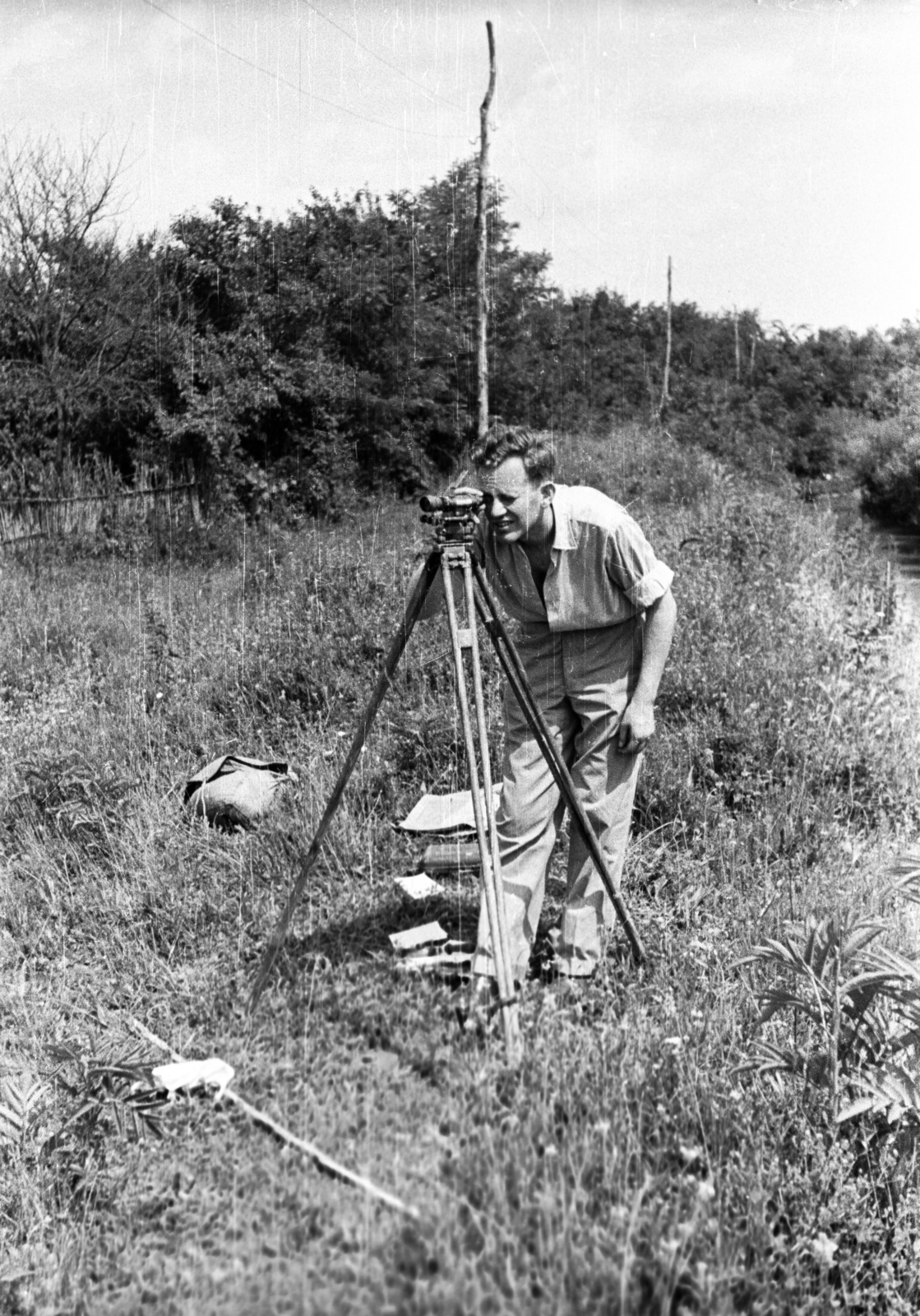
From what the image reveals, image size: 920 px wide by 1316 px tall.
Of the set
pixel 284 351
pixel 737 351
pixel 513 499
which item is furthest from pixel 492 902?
pixel 737 351

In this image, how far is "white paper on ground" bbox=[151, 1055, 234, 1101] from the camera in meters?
3.22

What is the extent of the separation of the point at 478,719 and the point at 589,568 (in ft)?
2.51

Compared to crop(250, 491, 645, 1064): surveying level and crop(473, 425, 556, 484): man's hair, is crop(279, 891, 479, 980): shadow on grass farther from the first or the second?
crop(473, 425, 556, 484): man's hair

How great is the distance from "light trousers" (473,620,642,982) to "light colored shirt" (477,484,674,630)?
129mm

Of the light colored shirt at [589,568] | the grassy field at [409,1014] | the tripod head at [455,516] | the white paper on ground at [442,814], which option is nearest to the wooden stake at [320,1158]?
the grassy field at [409,1014]

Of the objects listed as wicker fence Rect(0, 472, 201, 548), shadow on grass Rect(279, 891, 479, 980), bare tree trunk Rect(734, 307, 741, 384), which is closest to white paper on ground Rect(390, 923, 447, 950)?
shadow on grass Rect(279, 891, 479, 980)

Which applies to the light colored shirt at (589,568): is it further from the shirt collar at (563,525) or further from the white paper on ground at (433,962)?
the white paper on ground at (433,962)

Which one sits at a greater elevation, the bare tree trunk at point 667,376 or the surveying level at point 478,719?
the bare tree trunk at point 667,376

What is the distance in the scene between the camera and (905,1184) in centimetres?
333

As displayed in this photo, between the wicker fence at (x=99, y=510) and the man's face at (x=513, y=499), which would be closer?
the man's face at (x=513, y=499)

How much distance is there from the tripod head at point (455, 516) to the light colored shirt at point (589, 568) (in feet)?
0.80

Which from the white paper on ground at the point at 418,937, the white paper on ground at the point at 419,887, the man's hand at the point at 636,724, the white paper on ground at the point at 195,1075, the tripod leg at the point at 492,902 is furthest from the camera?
the white paper on ground at the point at 419,887

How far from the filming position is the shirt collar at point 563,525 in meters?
3.88

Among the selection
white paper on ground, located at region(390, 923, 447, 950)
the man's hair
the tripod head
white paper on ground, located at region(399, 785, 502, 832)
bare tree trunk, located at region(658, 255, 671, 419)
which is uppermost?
bare tree trunk, located at region(658, 255, 671, 419)
